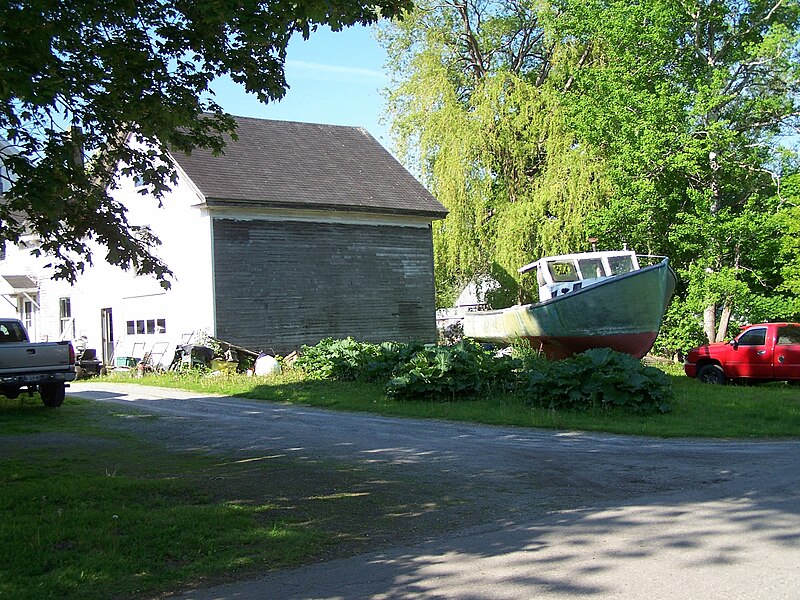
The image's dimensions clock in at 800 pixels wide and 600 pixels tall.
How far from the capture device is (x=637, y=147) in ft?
90.7

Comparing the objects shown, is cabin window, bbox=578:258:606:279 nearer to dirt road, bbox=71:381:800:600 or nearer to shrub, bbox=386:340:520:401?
shrub, bbox=386:340:520:401

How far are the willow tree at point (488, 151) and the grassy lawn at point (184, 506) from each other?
17.5m

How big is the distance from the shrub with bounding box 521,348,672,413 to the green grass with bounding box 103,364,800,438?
262 millimetres

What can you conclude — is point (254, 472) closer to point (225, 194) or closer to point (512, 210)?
point (225, 194)

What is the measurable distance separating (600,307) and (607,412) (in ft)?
18.7

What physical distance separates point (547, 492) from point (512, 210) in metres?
23.9

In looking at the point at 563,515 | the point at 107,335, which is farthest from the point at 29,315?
the point at 563,515

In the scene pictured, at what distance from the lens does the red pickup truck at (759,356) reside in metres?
18.3

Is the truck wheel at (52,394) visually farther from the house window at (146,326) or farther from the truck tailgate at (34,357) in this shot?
the house window at (146,326)

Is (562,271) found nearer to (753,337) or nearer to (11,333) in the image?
(753,337)

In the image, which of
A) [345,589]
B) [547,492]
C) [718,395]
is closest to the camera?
[345,589]

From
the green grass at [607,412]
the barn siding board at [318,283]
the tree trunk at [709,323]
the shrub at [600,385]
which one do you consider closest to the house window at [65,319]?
the barn siding board at [318,283]

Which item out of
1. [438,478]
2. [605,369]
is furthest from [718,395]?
[438,478]

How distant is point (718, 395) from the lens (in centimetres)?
1638
